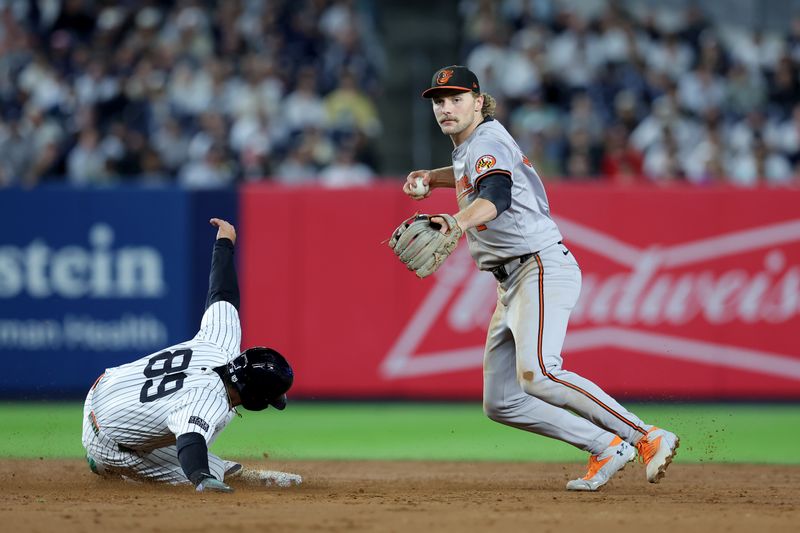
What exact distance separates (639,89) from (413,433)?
6431mm

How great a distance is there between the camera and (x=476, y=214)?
19.3 ft

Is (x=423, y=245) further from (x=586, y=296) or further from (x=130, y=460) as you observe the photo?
(x=586, y=296)

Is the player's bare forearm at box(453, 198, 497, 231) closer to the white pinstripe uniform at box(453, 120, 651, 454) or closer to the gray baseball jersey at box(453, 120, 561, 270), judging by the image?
the white pinstripe uniform at box(453, 120, 651, 454)

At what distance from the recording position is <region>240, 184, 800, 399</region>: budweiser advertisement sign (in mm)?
→ 11781

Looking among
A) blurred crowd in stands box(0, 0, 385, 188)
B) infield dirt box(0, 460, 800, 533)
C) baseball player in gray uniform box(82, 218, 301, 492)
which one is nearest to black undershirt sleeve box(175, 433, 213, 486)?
baseball player in gray uniform box(82, 218, 301, 492)

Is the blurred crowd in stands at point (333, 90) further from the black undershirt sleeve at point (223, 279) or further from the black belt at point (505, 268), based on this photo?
the black belt at point (505, 268)

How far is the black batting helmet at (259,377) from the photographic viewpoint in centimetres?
616

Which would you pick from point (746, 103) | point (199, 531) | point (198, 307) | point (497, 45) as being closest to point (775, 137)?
point (746, 103)

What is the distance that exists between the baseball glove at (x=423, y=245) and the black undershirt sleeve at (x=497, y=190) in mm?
255

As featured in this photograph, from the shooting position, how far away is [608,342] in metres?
11.8

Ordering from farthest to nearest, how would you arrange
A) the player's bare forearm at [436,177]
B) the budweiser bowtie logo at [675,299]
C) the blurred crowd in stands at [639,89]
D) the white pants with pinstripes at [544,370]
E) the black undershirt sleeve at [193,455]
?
the blurred crowd in stands at [639,89]
the budweiser bowtie logo at [675,299]
the player's bare forearm at [436,177]
the white pants with pinstripes at [544,370]
the black undershirt sleeve at [193,455]

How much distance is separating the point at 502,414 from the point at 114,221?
6475 mm

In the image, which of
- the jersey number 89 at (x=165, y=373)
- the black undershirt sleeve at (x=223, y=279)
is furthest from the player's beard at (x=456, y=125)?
the jersey number 89 at (x=165, y=373)

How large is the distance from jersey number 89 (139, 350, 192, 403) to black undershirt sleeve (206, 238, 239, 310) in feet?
1.76
